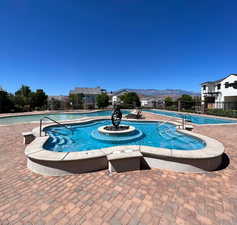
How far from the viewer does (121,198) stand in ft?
7.97

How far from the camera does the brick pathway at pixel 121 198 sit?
6.58 feet

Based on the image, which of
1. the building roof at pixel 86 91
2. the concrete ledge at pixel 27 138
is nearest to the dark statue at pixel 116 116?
the concrete ledge at pixel 27 138

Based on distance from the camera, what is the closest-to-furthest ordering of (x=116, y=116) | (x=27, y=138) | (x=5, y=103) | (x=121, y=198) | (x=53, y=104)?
(x=121, y=198), (x=27, y=138), (x=116, y=116), (x=5, y=103), (x=53, y=104)

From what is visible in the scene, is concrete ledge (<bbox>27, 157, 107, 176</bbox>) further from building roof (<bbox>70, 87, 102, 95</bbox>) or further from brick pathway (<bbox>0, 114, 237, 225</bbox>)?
building roof (<bbox>70, 87, 102, 95</bbox>)

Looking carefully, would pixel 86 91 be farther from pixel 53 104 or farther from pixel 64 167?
pixel 64 167

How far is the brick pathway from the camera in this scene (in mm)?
2006

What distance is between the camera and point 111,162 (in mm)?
3355

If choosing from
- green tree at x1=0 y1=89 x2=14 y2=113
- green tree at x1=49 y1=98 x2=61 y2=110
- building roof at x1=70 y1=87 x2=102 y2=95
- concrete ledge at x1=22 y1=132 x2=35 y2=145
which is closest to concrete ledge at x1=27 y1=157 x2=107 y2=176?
concrete ledge at x1=22 y1=132 x2=35 y2=145

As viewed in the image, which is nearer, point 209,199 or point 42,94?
point 209,199

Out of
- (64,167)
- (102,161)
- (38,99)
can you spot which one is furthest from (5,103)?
(102,161)

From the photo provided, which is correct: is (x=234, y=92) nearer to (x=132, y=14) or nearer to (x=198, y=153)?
(x=132, y=14)

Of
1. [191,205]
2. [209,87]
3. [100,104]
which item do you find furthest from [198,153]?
[209,87]

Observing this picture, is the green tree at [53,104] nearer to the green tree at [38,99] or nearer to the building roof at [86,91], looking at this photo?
the green tree at [38,99]

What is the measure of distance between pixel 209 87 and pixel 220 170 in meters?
35.8
